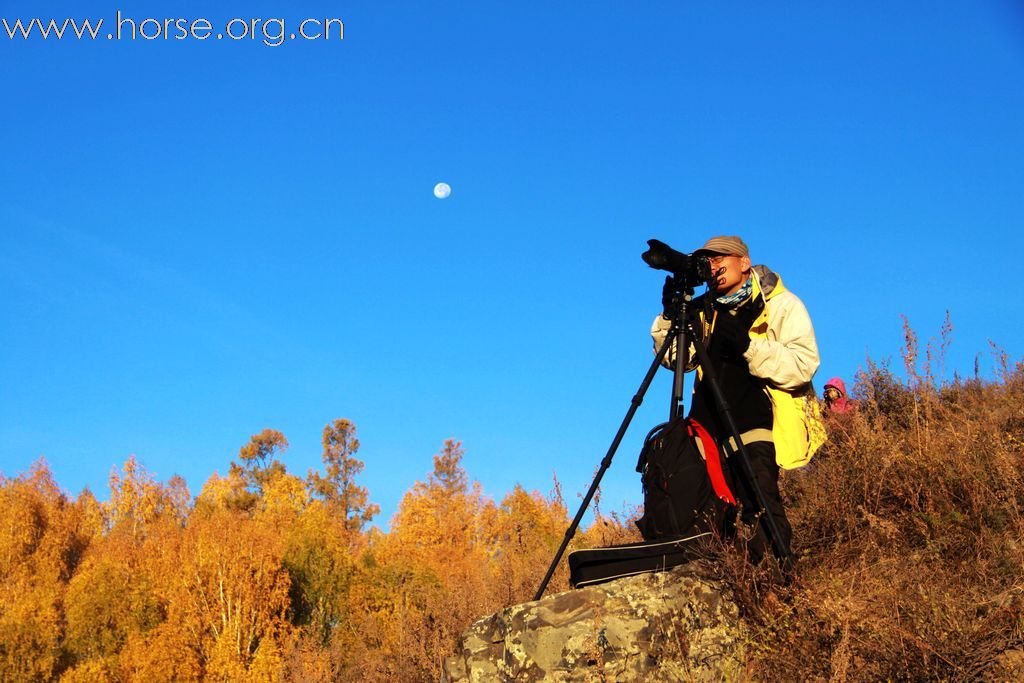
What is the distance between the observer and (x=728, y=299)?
5.11 metres

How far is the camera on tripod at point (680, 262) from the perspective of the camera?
196 inches

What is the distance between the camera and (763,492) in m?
4.50

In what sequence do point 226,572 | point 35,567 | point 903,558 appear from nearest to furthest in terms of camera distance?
point 903,558
point 226,572
point 35,567

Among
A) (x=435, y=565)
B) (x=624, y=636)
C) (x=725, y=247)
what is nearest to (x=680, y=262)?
(x=725, y=247)

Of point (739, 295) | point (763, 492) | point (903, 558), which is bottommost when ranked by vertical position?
point (903, 558)

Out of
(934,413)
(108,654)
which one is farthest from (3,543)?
(934,413)

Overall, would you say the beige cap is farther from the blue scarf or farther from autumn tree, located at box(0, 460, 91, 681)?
autumn tree, located at box(0, 460, 91, 681)

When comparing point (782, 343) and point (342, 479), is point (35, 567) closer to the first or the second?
point (342, 479)

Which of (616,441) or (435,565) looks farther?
(435,565)

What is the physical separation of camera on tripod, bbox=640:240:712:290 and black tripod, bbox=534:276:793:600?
0.19ft

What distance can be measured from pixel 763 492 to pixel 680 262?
4.28 feet

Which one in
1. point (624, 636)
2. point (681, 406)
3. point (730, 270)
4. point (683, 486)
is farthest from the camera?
point (730, 270)

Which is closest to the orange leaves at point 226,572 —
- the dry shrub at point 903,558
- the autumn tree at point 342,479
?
the autumn tree at point 342,479

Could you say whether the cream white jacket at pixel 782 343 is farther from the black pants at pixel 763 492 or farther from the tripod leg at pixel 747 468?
the black pants at pixel 763 492
